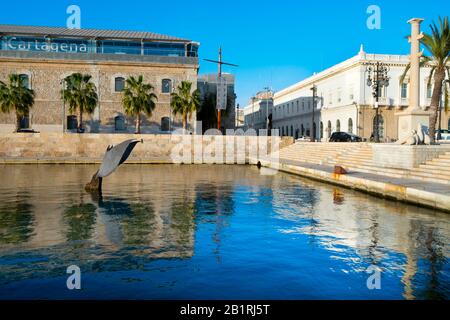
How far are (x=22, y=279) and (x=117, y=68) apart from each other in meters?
39.9

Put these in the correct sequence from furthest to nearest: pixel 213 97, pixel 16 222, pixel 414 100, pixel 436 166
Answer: pixel 213 97 < pixel 414 100 < pixel 436 166 < pixel 16 222

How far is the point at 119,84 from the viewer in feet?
145

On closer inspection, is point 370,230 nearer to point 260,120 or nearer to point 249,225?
point 249,225

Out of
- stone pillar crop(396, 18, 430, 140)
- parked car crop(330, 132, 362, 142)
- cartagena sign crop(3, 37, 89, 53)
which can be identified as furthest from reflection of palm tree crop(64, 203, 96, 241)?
cartagena sign crop(3, 37, 89, 53)

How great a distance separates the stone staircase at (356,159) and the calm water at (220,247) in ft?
10.2

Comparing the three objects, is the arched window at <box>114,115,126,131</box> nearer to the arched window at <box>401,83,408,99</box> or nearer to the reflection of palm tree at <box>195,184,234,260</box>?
the reflection of palm tree at <box>195,184,234,260</box>

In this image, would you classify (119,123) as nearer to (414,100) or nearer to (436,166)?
(414,100)

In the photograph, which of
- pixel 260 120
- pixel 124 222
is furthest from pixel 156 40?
pixel 260 120

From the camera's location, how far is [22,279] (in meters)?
6.55

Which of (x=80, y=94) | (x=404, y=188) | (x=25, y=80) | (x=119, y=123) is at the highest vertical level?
(x=25, y=80)

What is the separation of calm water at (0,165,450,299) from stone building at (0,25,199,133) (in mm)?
29292

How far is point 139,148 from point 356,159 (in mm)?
19533

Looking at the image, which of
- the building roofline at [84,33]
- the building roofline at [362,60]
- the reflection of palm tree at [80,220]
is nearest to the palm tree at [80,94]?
the building roofline at [84,33]

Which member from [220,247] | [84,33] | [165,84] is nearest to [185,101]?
[165,84]
